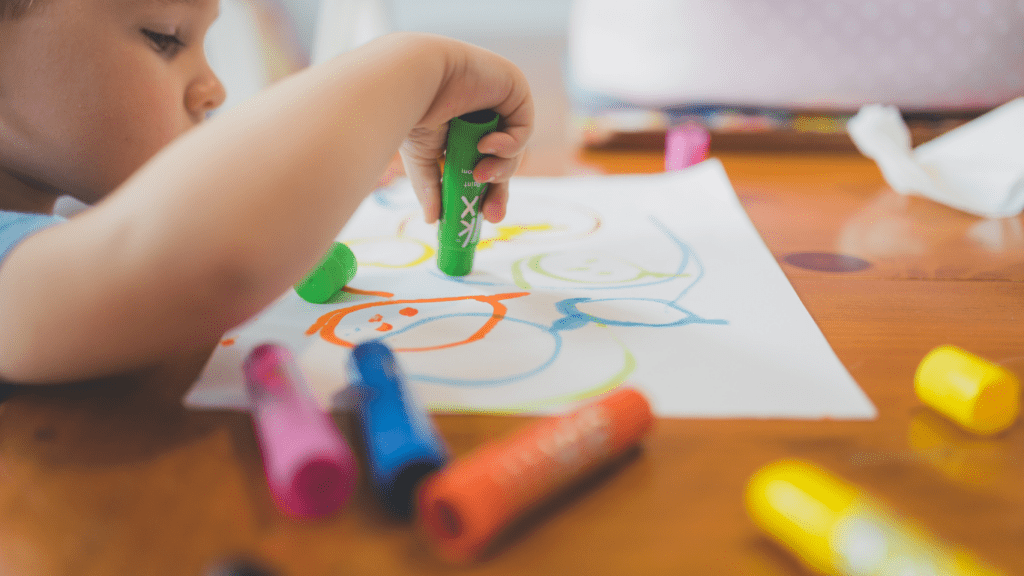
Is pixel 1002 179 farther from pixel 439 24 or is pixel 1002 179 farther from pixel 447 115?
pixel 439 24

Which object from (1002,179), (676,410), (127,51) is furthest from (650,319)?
(1002,179)

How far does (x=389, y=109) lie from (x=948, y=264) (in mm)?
416

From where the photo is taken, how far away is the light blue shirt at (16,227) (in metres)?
0.28

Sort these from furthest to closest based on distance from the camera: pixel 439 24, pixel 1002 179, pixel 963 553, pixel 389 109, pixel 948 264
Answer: pixel 439 24 → pixel 1002 179 → pixel 948 264 → pixel 389 109 → pixel 963 553

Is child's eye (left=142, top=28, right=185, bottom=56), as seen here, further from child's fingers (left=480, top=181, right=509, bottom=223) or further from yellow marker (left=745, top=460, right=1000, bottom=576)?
yellow marker (left=745, top=460, right=1000, bottom=576)

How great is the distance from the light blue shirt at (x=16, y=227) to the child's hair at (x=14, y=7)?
116 millimetres

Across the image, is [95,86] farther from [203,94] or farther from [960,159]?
[960,159]

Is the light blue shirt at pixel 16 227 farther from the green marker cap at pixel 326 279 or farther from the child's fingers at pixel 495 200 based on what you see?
the child's fingers at pixel 495 200

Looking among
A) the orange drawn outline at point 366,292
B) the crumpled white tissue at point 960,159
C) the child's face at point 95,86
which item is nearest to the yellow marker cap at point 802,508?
the orange drawn outline at point 366,292

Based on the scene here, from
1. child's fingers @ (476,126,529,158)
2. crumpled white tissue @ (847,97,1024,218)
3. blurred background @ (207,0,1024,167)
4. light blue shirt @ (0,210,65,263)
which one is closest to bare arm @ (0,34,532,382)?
light blue shirt @ (0,210,65,263)

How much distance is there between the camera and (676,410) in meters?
0.29

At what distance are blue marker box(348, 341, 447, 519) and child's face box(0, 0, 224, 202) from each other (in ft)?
0.82

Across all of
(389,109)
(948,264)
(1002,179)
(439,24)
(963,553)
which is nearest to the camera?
(963,553)

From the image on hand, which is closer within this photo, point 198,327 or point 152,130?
point 198,327
